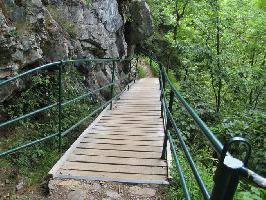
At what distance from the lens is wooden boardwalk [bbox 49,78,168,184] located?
4.05 meters

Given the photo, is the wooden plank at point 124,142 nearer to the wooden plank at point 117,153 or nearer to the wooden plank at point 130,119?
the wooden plank at point 117,153

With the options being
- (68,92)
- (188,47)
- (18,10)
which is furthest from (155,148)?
(188,47)

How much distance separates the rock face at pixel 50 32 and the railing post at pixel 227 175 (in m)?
4.40

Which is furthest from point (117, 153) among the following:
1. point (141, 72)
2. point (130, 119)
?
point (141, 72)

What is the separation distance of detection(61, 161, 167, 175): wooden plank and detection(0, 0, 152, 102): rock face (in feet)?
5.45

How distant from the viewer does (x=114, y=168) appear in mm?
4266

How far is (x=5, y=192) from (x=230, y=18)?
35.2 feet

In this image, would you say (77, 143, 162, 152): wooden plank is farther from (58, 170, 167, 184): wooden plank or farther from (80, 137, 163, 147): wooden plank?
(58, 170, 167, 184): wooden plank

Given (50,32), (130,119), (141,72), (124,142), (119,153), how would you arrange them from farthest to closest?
(141,72), (130,119), (50,32), (124,142), (119,153)

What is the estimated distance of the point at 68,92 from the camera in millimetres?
6945

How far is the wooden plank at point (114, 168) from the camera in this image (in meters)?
4.14

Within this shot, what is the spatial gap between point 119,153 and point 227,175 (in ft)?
11.8

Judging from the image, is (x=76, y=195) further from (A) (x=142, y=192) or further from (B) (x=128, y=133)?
(B) (x=128, y=133)

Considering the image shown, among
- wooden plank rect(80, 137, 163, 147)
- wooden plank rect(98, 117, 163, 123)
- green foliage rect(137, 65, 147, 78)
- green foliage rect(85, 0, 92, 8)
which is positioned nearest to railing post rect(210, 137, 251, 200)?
wooden plank rect(80, 137, 163, 147)
